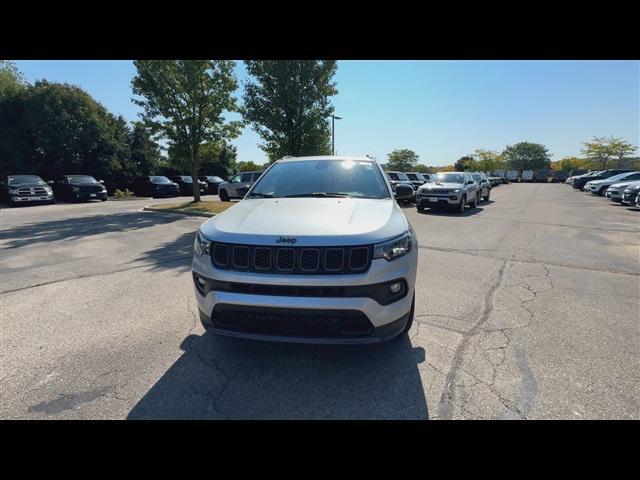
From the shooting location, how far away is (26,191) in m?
19.2

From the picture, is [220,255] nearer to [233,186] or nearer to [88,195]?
[233,186]

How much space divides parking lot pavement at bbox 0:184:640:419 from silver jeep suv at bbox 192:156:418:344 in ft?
1.48

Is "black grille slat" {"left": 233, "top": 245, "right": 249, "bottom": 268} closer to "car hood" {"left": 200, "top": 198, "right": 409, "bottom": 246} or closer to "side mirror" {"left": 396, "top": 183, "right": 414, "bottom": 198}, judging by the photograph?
"car hood" {"left": 200, "top": 198, "right": 409, "bottom": 246}

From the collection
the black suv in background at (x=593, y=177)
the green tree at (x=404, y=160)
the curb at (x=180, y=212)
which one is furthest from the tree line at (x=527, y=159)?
the curb at (x=180, y=212)

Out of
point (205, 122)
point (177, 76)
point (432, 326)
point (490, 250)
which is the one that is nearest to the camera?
point (432, 326)

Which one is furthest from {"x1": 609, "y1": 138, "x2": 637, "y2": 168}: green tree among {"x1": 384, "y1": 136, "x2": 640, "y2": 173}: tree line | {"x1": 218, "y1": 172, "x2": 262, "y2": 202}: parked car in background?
{"x1": 218, "y1": 172, "x2": 262, "y2": 202}: parked car in background

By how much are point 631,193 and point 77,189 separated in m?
31.5

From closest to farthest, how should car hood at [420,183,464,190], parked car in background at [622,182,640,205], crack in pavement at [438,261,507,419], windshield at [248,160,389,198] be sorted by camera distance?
crack in pavement at [438,261,507,419] < windshield at [248,160,389,198] < car hood at [420,183,464,190] < parked car in background at [622,182,640,205]

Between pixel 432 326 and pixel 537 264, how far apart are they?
399 cm

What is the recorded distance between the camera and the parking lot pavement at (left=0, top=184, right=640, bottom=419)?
237 cm

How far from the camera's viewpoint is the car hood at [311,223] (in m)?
2.50
